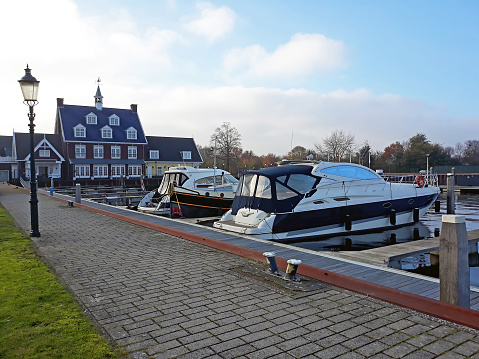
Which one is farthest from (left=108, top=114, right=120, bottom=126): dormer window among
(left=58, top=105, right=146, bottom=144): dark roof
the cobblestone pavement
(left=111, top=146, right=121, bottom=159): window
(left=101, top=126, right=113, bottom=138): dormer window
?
the cobblestone pavement

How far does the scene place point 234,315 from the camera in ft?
15.1

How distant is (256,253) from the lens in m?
7.57

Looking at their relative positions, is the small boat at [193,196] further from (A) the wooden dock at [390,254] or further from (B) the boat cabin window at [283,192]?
(A) the wooden dock at [390,254]

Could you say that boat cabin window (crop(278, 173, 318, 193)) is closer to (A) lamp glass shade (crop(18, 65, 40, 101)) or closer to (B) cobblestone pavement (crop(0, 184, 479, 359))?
(B) cobblestone pavement (crop(0, 184, 479, 359))

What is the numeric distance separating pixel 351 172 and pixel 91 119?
168ft

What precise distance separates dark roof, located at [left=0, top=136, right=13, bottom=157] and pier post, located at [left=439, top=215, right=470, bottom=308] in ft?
253

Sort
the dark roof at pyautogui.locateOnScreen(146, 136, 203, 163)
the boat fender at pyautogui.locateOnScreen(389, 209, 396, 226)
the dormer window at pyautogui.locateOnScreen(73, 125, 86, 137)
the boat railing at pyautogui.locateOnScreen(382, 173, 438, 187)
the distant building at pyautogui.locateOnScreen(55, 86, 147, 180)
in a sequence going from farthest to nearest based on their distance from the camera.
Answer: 1. the dark roof at pyautogui.locateOnScreen(146, 136, 203, 163)
2. the dormer window at pyautogui.locateOnScreen(73, 125, 86, 137)
3. the distant building at pyautogui.locateOnScreen(55, 86, 147, 180)
4. the boat railing at pyautogui.locateOnScreen(382, 173, 438, 187)
5. the boat fender at pyautogui.locateOnScreen(389, 209, 396, 226)

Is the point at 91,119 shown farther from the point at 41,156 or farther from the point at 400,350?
the point at 400,350

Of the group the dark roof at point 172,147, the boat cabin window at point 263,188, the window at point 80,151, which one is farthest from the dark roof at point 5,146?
the boat cabin window at point 263,188

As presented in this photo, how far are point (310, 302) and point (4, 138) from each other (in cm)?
8065

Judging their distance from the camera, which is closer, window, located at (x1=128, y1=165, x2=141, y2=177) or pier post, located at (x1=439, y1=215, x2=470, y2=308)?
pier post, located at (x1=439, y1=215, x2=470, y2=308)

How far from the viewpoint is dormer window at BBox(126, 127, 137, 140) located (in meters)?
59.0

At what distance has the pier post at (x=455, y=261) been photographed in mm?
4457

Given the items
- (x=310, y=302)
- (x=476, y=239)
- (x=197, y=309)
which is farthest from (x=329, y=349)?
(x=476, y=239)
